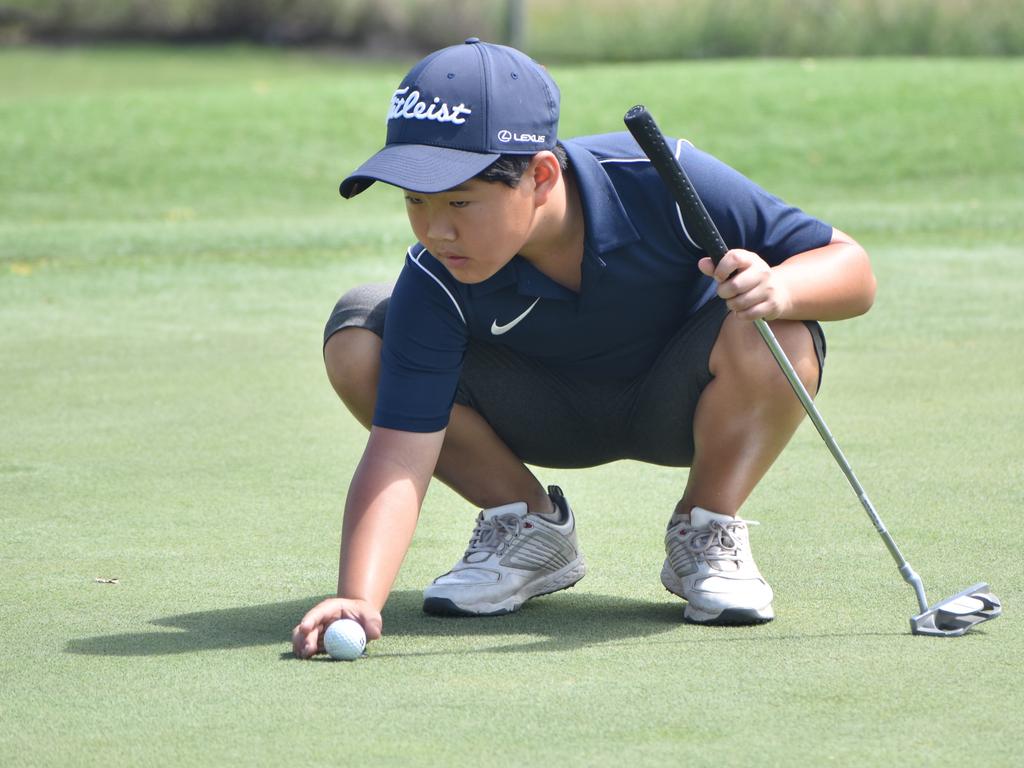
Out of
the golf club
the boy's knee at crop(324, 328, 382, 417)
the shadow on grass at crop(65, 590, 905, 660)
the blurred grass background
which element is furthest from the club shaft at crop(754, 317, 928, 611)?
the blurred grass background

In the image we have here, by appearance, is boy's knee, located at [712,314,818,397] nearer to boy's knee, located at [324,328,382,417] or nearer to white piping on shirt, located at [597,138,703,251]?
white piping on shirt, located at [597,138,703,251]

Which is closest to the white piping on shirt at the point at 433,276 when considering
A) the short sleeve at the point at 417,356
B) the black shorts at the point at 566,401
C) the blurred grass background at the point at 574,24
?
the short sleeve at the point at 417,356

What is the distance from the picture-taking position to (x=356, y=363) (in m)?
3.29

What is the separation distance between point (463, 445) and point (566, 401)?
0.22 metres

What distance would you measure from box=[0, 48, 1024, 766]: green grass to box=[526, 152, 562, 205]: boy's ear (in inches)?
30.0

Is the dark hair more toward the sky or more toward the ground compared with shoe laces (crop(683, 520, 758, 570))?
more toward the sky

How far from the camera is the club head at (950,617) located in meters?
2.90

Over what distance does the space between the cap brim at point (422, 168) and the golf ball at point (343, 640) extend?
0.70m

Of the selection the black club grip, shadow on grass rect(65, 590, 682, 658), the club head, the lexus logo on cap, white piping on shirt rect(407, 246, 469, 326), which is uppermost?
the lexus logo on cap

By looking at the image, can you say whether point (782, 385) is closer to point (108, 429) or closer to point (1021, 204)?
point (108, 429)

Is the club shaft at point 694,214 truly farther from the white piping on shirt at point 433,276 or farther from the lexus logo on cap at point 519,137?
the white piping on shirt at point 433,276

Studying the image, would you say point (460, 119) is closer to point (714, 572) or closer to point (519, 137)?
point (519, 137)

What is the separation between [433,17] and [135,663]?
74.6 feet

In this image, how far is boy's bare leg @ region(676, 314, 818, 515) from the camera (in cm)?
310
